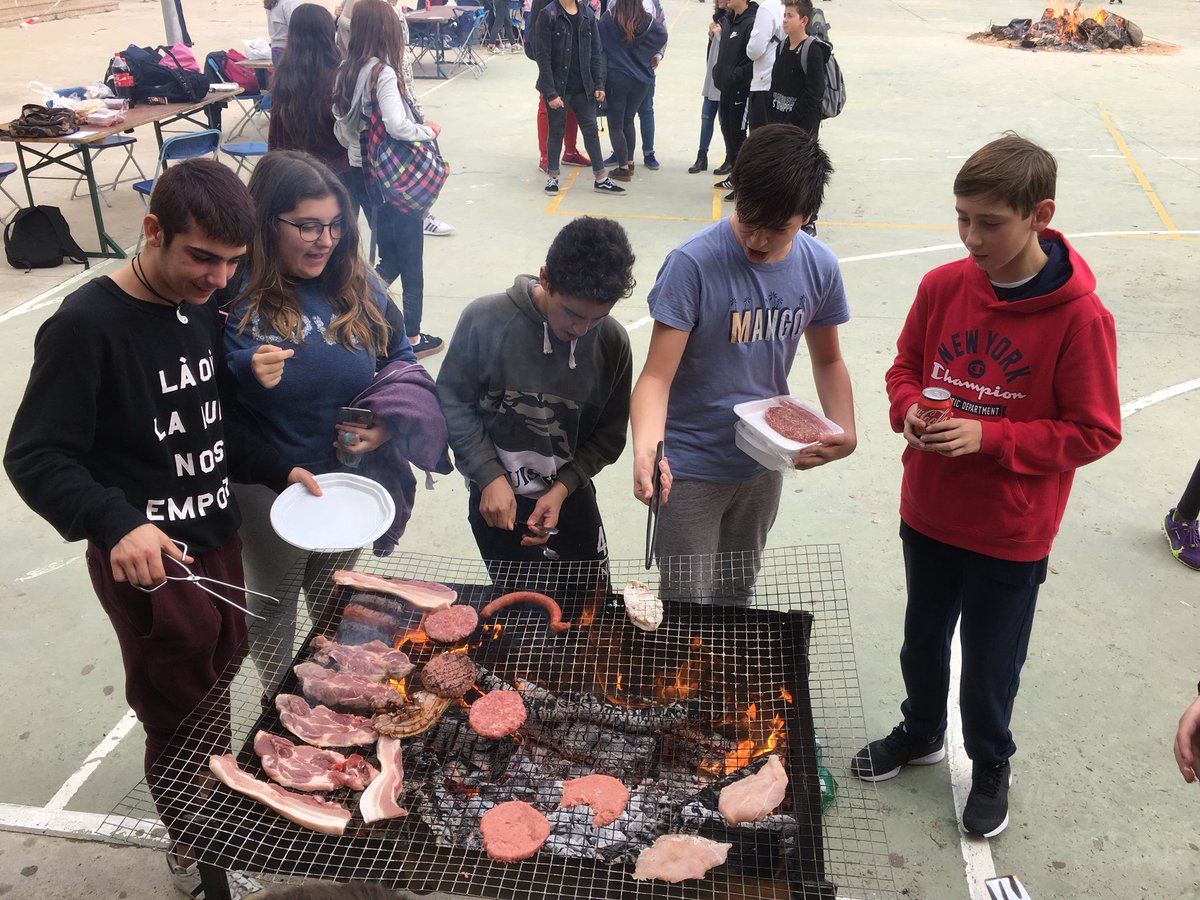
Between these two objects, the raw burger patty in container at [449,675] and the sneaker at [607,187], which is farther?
the sneaker at [607,187]

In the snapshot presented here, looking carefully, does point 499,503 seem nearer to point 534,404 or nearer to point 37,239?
point 534,404

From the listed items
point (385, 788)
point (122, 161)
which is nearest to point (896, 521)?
point (385, 788)

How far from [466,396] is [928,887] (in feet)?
7.64

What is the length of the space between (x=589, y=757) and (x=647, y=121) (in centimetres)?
944

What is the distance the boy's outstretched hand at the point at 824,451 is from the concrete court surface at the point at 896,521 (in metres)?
1.33

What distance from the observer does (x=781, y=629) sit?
2.84m

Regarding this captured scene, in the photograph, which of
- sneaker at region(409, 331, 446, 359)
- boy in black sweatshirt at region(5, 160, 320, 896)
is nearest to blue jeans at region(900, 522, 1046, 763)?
boy in black sweatshirt at region(5, 160, 320, 896)

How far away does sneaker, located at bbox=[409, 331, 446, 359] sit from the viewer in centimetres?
639

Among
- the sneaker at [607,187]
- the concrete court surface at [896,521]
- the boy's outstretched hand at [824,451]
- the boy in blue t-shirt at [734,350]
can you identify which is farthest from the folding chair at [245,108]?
the boy's outstretched hand at [824,451]

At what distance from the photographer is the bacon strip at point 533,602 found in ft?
9.20

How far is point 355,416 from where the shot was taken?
9.27 feet

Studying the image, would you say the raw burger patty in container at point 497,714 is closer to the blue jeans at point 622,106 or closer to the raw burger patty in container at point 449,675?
the raw burger patty in container at point 449,675

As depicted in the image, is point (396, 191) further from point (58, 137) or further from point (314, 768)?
point (314, 768)

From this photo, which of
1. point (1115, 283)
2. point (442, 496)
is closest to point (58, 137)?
point (442, 496)
